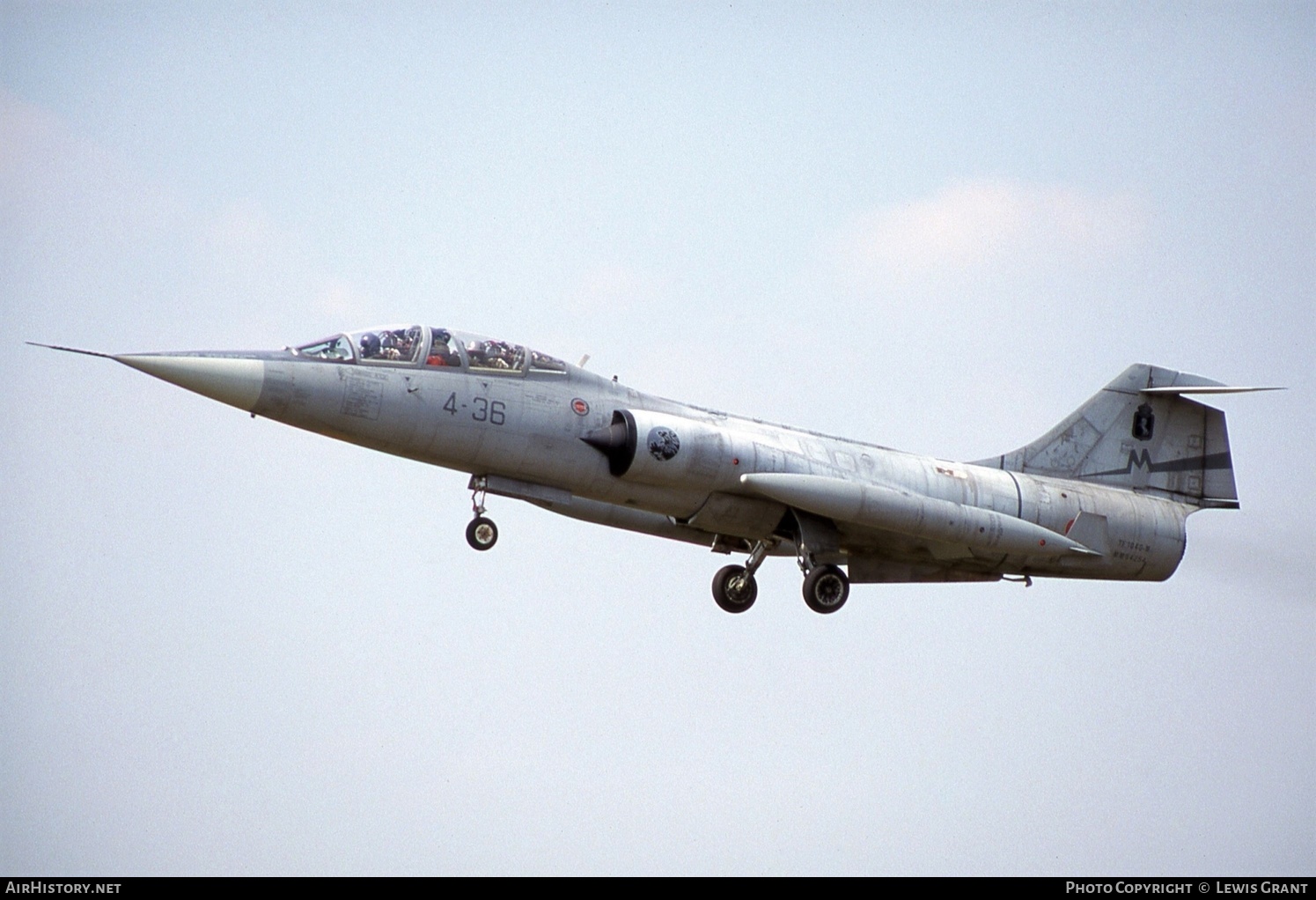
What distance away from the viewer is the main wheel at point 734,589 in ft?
82.5

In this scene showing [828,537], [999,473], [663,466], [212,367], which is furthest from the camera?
[999,473]

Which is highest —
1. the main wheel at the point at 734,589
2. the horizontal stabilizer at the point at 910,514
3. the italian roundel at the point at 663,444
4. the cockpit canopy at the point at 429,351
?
the cockpit canopy at the point at 429,351

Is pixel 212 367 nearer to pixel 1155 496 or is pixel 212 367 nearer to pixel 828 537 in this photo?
pixel 828 537

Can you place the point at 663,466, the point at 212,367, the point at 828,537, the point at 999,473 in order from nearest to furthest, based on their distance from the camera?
the point at 212,367 → the point at 663,466 → the point at 828,537 → the point at 999,473

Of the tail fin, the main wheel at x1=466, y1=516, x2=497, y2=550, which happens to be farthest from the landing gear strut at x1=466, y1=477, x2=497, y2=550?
the tail fin

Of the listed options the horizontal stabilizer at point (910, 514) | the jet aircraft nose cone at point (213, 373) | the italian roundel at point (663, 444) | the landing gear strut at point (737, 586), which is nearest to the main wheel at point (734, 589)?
the landing gear strut at point (737, 586)

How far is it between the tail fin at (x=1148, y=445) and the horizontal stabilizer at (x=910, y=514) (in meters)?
2.32

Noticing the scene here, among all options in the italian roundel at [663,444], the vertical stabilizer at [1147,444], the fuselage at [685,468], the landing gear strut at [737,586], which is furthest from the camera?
the vertical stabilizer at [1147,444]

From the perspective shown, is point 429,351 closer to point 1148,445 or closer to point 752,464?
point 752,464

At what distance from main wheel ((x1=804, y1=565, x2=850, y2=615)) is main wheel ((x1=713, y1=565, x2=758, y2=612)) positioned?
997mm

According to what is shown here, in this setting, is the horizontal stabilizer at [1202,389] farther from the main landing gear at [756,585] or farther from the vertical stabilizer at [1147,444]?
the main landing gear at [756,585]
